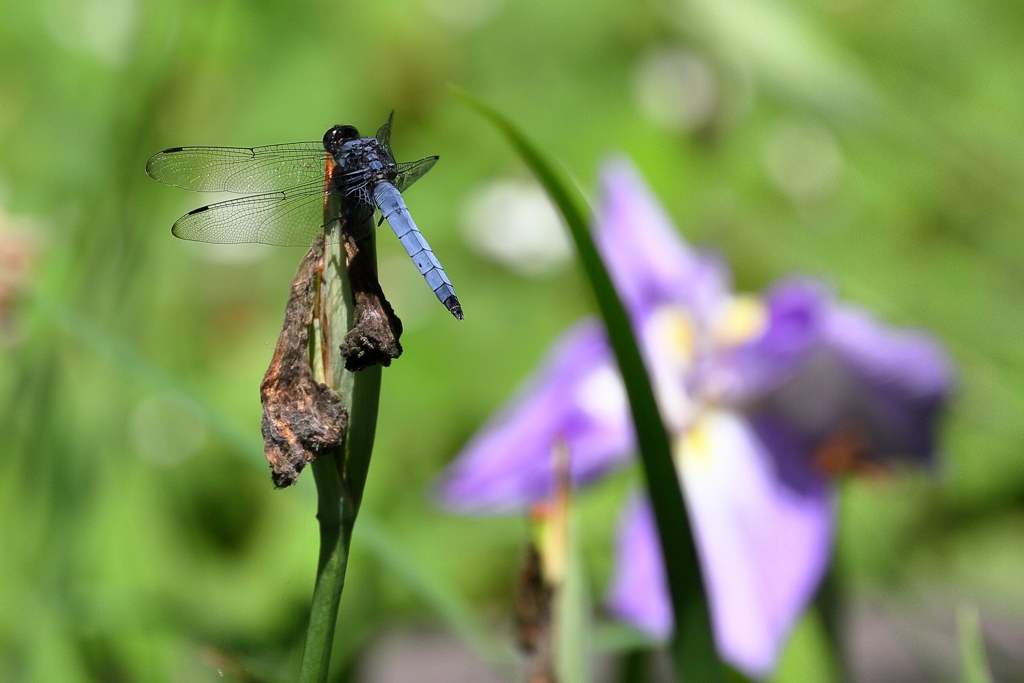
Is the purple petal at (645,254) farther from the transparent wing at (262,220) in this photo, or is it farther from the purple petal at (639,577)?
the transparent wing at (262,220)

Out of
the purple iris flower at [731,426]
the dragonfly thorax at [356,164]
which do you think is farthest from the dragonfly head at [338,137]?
the purple iris flower at [731,426]

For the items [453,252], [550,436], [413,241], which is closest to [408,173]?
[413,241]

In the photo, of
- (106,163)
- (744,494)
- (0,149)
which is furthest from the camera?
(0,149)

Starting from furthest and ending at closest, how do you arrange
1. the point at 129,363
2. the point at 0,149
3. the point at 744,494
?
1. the point at 0,149
2. the point at 744,494
3. the point at 129,363

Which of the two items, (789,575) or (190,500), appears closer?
(789,575)

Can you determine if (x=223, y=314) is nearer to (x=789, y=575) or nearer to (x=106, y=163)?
(x=106, y=163)

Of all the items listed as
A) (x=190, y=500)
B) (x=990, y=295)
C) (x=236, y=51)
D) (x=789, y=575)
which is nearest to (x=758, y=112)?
(x=990, y=295)
